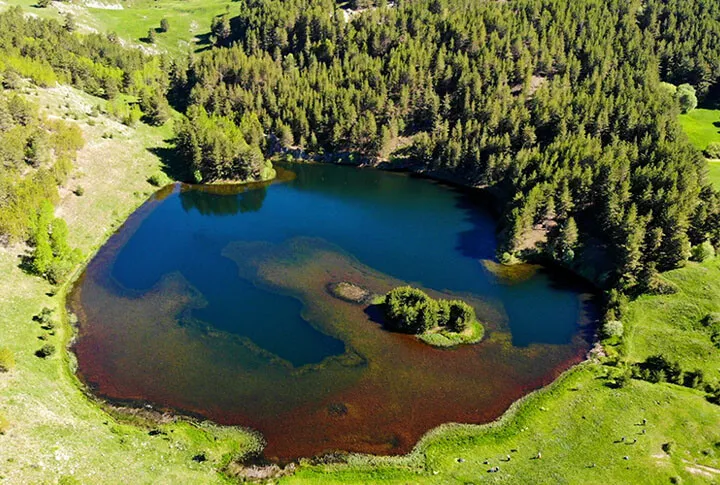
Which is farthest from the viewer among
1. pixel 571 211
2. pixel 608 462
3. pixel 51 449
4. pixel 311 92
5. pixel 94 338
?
pixel 311 92

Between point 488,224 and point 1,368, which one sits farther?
point 488,224

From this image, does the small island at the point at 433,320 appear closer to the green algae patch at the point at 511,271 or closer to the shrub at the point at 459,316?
the shrub at the point at 459,316

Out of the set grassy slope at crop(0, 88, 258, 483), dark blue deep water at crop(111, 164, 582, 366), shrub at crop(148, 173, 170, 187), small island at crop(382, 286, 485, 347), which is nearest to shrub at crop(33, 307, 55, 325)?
grassy slope at crop(0, 88, 258, 483)

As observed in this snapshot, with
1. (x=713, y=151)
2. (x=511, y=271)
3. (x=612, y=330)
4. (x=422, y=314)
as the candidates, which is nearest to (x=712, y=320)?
(x=612, y=330)

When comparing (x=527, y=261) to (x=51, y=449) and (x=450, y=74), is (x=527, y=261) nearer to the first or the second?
(x=51, y=449)

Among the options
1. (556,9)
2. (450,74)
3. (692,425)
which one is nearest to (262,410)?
(692,425)
